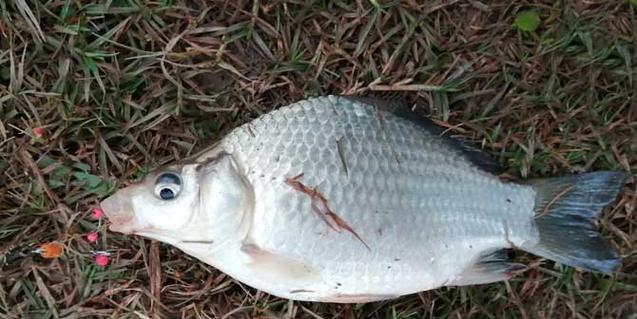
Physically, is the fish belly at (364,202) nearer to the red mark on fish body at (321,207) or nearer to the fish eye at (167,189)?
the red mark on fish body at (321,207)

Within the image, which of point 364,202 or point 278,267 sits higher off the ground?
point 364,202

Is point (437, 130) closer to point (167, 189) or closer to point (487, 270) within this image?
point (487, 270)

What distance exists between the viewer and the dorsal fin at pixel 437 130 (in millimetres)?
2582

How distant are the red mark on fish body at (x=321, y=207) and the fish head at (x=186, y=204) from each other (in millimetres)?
156

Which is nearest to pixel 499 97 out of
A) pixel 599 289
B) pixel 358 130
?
Answer: pixel 358 130

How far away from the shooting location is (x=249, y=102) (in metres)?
2.72

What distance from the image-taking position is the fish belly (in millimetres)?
2355

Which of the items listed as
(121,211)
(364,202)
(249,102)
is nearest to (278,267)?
(364,202)

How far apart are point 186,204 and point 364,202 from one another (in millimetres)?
584

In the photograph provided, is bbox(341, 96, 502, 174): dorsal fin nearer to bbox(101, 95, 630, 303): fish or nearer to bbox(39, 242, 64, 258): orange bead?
bbox(101, 95, 630, 303): fish

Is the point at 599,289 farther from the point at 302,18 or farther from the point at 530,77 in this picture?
the point at 302,18

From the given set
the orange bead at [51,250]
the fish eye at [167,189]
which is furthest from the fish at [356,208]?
the orange bead at [51,250]

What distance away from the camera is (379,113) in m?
2.55

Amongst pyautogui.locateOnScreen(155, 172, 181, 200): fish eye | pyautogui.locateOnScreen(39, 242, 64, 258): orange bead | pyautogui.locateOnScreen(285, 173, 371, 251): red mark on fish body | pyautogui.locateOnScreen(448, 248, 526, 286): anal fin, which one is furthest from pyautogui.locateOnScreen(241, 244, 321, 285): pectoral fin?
pyautogui.locateOnScreen(39, 242, 64, 258): orange bead
